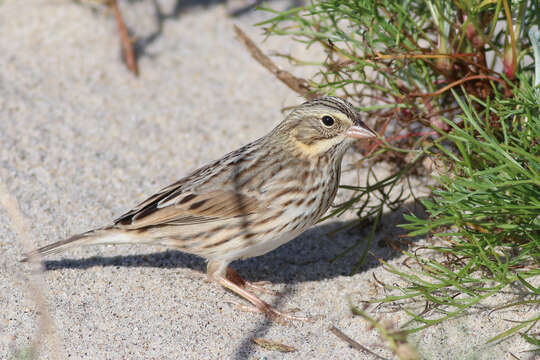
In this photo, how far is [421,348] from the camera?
3811 mm

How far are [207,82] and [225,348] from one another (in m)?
4.09

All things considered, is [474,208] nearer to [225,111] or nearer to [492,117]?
[492,117]

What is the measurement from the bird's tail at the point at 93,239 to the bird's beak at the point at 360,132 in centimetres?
160

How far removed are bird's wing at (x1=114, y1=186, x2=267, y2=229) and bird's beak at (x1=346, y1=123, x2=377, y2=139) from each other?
2.46ft

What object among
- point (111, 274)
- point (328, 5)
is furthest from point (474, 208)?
point (111, 274)

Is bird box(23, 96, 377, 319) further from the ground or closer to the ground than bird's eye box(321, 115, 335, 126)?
closer to the ground

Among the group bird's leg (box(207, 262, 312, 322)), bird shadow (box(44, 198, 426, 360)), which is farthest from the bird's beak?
bird's leg (box(207, 262, 312, 322))

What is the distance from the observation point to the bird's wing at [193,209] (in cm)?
436

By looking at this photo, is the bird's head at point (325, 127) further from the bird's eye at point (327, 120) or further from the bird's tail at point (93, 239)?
A: the bird's tail at point (93, 239)

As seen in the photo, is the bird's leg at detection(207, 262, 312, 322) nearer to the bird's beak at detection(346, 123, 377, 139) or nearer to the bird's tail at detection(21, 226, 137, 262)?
the bird's tail at detection(21, 226, 137, 262)

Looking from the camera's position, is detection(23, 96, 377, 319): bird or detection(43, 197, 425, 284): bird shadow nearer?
detection(23, 96, 377, 319): bird

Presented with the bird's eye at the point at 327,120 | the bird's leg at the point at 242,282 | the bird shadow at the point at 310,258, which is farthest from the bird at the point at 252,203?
the bird shadow at the point at 310,258

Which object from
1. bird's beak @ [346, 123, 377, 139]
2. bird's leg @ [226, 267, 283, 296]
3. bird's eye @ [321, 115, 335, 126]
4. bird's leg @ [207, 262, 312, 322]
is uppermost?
bird's eye @ [321, 115, 335, 126]

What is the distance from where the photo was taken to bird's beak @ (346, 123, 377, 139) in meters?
4.40
